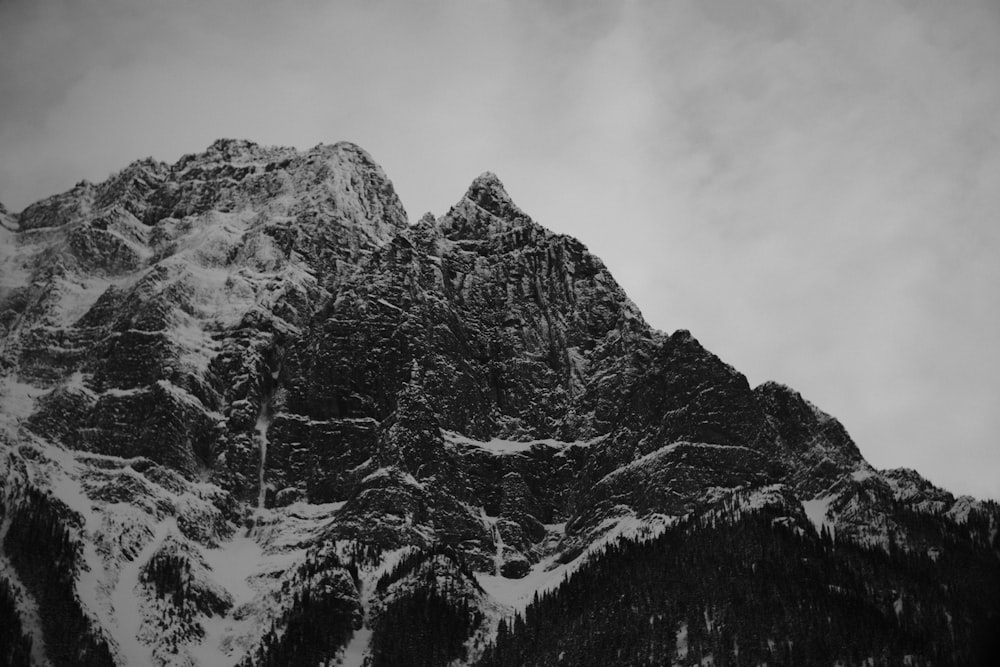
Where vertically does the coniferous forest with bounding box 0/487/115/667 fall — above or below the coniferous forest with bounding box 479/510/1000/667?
below

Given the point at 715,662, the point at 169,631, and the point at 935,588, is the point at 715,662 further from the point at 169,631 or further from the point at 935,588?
the point at 169,631

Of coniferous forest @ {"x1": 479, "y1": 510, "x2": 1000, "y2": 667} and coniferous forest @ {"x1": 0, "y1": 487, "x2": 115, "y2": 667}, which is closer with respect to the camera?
coniferous forest @ {"x1": 479, "y1": 510, "x2": 1000, "y2": 667}

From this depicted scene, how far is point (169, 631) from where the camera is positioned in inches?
6801

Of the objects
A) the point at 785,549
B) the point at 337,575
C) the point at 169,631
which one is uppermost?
the point at 785,549

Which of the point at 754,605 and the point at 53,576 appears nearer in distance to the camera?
the point at 754,605

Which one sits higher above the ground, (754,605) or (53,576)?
(754,605)

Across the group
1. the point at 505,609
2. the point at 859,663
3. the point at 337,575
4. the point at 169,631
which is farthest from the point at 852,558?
the point at 169,631

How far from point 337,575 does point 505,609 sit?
955 inches

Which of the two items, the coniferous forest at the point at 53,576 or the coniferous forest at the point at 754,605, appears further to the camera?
the coniferous forest at the point at 53,576

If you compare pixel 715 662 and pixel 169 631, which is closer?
pixel 715 662

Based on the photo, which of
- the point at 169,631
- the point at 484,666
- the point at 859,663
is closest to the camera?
the point at 859,663

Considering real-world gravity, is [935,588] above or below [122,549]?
above

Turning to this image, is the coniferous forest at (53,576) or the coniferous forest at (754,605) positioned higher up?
the coniferous forest at (754,605)

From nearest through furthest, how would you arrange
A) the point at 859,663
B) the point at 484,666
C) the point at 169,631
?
the point at 859,663 → the point at 484,666 → the point at 169,631
